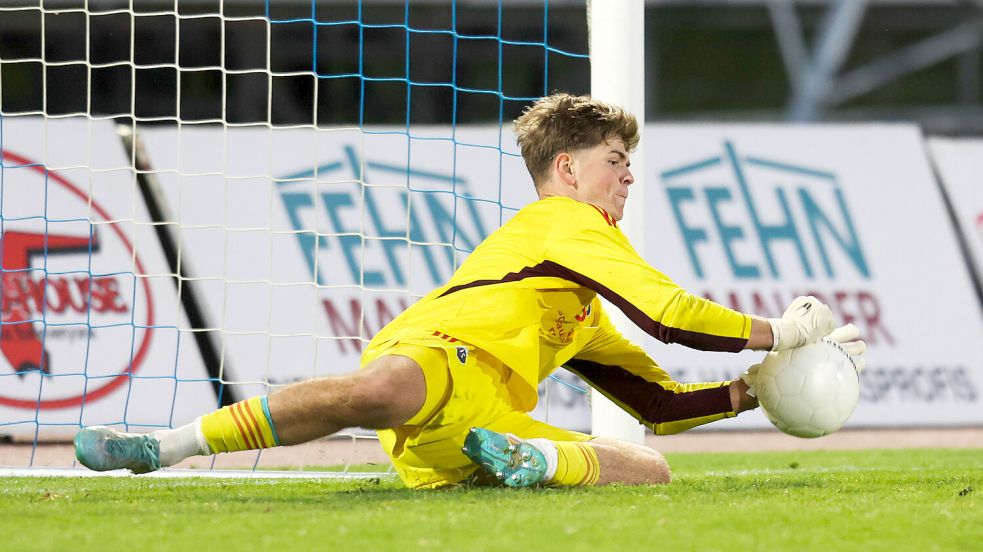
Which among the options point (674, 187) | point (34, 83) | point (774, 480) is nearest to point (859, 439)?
point (674, 187)

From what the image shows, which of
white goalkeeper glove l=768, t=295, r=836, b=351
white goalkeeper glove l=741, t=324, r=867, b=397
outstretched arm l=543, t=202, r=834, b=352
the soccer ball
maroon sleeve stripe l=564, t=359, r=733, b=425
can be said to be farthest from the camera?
maroon sleeve stripe l=564, t=359, r=733, b=425

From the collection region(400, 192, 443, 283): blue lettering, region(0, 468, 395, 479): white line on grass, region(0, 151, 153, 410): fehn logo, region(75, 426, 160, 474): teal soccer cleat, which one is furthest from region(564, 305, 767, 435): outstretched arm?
region(0, 151, 153, 410): fehn logo

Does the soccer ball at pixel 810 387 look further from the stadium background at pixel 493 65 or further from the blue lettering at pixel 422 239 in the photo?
the blue lettering at pixel 422 239

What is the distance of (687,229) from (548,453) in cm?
480

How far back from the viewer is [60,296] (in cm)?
755

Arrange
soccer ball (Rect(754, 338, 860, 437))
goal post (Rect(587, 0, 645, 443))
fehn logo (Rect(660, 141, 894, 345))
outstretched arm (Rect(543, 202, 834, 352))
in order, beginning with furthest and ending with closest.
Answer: fehn logo (Rect(660, 141, 894, 345))
goal post (Rect(587, 0, 645, 443))
soccer ball (Rect(754, 338, 860, 437))
outstretched arm (Rect(543, 202, 834, 352))

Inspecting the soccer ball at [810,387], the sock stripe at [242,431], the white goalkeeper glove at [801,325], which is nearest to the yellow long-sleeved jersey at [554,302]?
the white goalkeeper glove at [801,325]

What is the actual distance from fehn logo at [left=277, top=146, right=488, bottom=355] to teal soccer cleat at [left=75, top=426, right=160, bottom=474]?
436 cm

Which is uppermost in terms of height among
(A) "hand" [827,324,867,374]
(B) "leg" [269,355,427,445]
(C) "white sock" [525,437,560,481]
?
(A) "hand" [827,324,867,374]

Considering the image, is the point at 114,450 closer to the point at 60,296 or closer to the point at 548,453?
the point at 548,453

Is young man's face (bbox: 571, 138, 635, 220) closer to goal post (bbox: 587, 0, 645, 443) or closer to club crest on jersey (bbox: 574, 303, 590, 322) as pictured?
club crest on jersey (bbox: 574, 303, 590, 322)

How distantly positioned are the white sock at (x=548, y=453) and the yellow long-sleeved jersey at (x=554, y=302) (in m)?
0.24

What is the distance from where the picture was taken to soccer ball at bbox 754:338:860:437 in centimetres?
372

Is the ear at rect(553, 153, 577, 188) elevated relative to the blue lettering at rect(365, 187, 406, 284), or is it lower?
elevated
